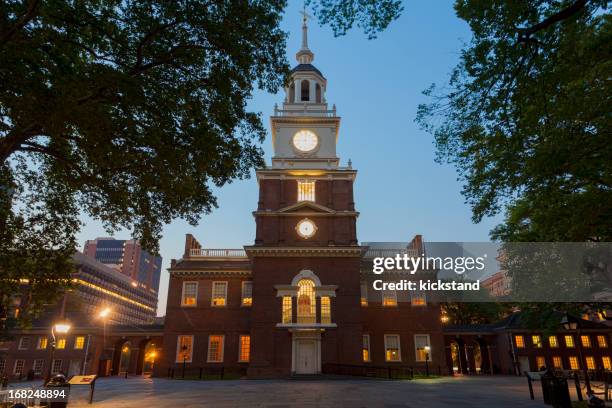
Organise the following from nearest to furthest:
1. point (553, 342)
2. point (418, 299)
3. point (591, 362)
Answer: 1. point (418, 299)
2. point (591, 362)
3. point (553, 342)

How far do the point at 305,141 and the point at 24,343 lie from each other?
36925mm

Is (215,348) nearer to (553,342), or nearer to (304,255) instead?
(304,255)

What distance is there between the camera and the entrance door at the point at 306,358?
90.4 feet

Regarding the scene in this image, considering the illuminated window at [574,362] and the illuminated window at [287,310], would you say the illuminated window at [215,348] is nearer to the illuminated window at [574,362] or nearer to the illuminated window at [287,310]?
the illuminated window at [287,310]

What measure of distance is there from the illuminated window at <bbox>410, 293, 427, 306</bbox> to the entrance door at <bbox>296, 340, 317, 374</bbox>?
36.6 ft

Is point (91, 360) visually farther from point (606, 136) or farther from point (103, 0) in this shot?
point (606, 136)

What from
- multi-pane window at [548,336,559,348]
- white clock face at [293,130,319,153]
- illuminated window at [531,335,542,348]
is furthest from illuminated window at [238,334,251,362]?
multi-pane window at [548,336,559,348]

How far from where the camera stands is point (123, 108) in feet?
34.3

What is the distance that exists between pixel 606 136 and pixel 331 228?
2251 centimetres

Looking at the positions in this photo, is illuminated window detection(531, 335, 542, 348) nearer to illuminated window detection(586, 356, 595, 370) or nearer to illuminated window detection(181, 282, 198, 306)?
illuminated window detection(586, 356, 595, 370)

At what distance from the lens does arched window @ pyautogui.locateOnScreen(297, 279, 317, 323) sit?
28406 millimetres

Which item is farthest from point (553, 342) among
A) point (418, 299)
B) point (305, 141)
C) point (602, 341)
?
point (305, 141)

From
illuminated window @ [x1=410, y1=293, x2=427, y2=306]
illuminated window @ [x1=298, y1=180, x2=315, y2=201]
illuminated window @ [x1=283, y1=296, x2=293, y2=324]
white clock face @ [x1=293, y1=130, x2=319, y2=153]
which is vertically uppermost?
white clock face @ [x1=293, y1=130, x2=319, y2=153]

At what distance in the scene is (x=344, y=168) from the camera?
32.8 meters
